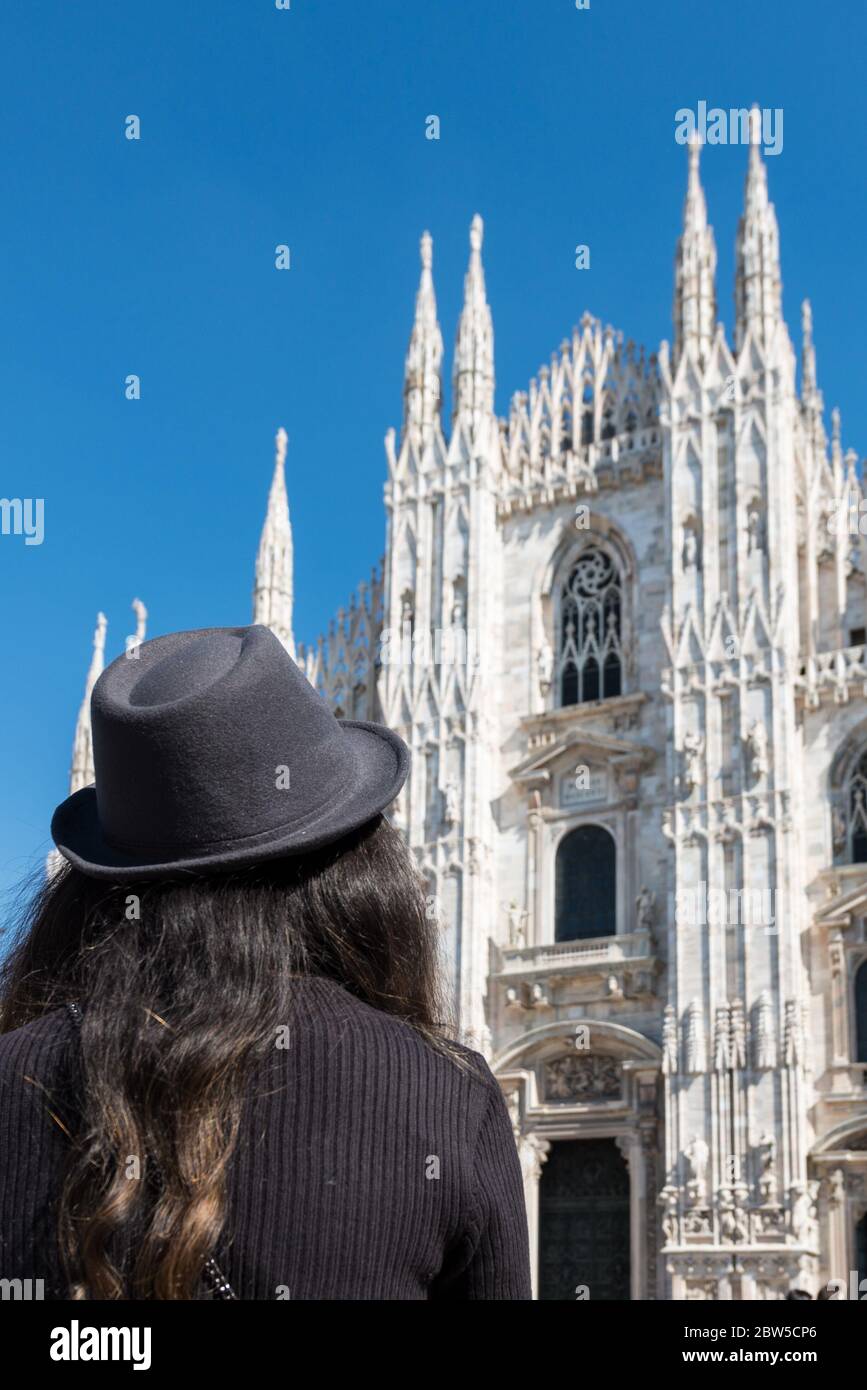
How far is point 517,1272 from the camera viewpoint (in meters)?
1.54

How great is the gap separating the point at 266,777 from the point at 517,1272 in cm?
56

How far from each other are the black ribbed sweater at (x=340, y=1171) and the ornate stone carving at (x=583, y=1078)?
20211 mm

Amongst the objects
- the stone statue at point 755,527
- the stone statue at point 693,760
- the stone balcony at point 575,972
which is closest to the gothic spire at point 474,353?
the stone statue at point 755,527

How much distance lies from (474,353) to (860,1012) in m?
12.3

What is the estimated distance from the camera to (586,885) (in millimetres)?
22453

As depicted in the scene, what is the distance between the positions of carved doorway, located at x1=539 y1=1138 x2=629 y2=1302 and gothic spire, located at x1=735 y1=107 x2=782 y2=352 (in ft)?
38.6

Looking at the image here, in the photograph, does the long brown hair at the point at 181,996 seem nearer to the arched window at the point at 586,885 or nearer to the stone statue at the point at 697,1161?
the stone statue at the point at 697,1161

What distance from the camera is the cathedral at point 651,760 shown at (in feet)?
64.2

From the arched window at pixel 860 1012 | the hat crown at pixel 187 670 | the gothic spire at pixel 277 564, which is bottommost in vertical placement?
the hat crown at pixel 187 670

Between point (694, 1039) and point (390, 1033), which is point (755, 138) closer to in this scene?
point (694, 1039)

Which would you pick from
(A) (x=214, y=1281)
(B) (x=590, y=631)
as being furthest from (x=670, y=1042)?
(A) (x=214, y=1281)

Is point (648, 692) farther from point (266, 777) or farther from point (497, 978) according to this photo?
point (266, 777)

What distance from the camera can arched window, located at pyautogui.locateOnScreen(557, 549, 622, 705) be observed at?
23.5m

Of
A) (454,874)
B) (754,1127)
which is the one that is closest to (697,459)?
(454,874)
